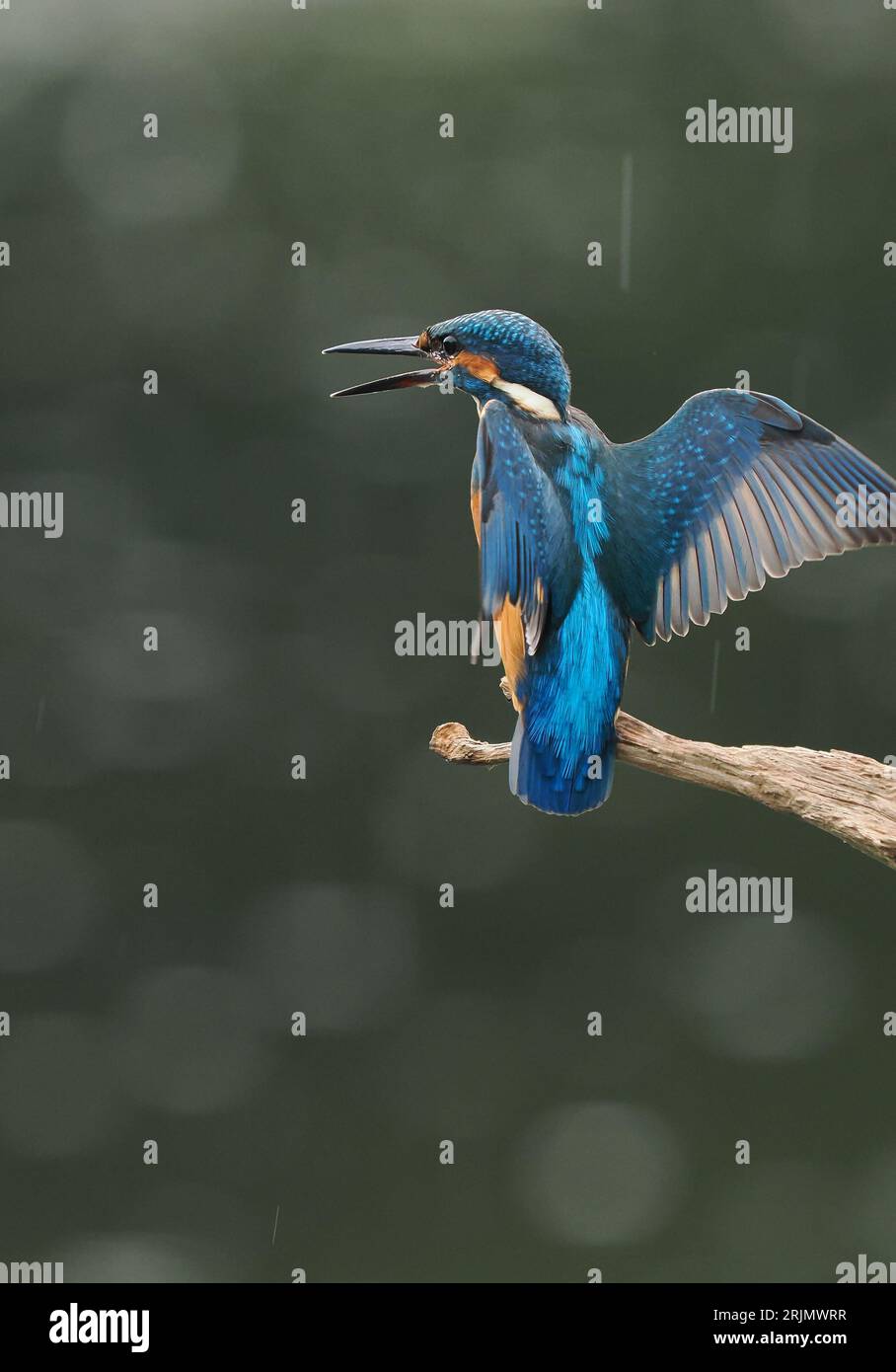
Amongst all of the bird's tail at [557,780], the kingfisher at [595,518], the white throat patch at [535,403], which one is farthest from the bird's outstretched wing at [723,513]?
the bird's tail at [557,780]

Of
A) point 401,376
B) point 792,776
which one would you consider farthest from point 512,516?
point 792,776

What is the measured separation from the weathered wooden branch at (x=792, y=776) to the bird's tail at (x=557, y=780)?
3.4 inches

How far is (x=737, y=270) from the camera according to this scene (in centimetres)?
645

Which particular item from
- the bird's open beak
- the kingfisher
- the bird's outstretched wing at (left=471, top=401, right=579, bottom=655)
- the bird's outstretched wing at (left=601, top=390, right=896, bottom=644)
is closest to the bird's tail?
the kingfisher

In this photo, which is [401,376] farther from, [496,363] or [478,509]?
[478,509]

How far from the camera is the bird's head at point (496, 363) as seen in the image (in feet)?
9.11

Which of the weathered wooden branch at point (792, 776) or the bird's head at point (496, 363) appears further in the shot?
the bird's head at point (496, 363)

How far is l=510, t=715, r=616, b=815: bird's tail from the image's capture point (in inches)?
107

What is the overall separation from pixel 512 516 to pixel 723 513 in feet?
1.43

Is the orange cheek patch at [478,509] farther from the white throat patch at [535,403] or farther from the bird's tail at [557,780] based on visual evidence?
the bird's tail at [557,780]

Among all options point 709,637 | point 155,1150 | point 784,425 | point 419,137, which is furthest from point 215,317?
point 784,425

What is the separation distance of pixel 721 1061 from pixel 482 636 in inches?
189

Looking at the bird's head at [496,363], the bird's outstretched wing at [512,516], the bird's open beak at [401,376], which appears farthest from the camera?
the bird's open beak at [401,376]

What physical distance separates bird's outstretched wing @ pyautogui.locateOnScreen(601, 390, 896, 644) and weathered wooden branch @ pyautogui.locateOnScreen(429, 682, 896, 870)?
229 mm
